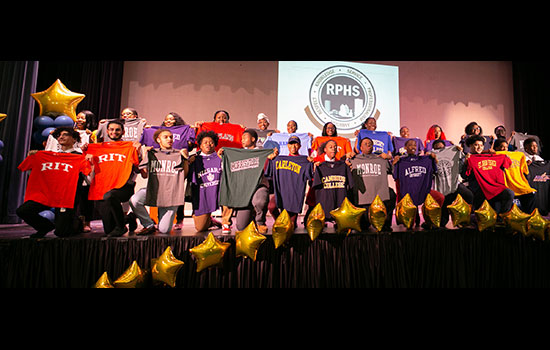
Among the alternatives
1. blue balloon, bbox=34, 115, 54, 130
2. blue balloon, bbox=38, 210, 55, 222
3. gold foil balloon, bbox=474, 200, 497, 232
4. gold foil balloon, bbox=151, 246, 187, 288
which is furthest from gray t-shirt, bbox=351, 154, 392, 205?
blue balloon, bbox=34, 115, 54, 130

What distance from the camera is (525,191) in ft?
13.0

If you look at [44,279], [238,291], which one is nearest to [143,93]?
[44,279]

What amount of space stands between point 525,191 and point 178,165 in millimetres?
4811

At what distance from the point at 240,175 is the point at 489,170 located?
3.37 metres

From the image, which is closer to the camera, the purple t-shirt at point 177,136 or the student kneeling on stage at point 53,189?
the student kneeling on stage at point 53,189

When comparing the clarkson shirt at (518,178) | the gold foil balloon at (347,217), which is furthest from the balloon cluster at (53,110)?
the clarkson shirt at (518,178)

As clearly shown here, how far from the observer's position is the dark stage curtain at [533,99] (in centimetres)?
722

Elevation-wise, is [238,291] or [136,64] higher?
[136,64]

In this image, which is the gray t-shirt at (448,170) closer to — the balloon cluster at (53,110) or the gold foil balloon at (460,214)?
the gold foil balloon at (460,214)

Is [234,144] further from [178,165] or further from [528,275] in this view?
[528,275]

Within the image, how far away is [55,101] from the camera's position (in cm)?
429

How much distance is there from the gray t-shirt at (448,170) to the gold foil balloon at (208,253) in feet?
10.3

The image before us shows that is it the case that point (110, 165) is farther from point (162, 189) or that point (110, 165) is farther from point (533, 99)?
point (533, 99)

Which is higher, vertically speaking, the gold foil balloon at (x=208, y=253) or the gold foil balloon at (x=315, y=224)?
the gold foil balloon at (x=315, y=224)
